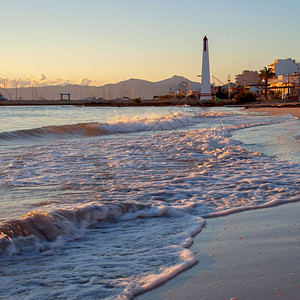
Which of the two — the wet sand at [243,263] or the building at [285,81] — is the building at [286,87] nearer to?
the building at [285,81]

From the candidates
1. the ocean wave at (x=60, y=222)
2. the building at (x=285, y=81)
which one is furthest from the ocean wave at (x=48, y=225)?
the building at (x=285, y=81)

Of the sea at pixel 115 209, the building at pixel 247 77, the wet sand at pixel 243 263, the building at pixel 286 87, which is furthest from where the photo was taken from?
the building at pixel 247 77

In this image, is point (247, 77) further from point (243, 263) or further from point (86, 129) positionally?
point (243, 263)

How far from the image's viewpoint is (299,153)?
8875mm

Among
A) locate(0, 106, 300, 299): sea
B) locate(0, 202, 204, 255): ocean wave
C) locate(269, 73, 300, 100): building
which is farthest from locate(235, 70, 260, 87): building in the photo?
locate(0, 202, 204, 255): ocean wave

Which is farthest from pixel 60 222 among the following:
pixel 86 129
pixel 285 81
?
pixel 285 81

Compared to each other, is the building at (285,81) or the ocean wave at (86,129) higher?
the building at (285,81)

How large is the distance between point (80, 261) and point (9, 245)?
0.65m

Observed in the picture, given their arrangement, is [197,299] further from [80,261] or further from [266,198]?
[266,198]

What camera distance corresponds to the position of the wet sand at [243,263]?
2.45 m

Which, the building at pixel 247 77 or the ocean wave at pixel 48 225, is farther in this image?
the building at pixel 247 77

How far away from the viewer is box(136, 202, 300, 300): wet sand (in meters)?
2.45

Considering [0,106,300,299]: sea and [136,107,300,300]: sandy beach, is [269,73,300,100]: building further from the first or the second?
[136,107,300,300]: sandy beach

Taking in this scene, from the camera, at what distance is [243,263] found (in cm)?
289
